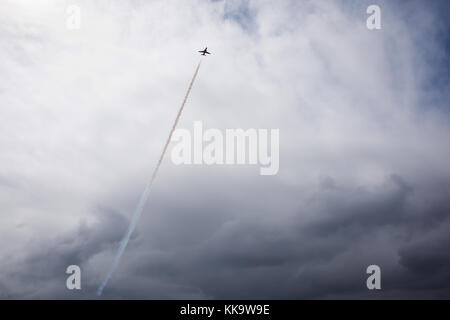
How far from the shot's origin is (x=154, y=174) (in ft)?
383

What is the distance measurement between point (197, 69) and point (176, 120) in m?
17.1

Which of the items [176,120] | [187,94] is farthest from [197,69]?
[176,120]

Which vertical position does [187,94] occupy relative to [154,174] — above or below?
above
